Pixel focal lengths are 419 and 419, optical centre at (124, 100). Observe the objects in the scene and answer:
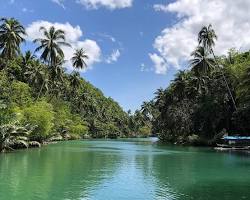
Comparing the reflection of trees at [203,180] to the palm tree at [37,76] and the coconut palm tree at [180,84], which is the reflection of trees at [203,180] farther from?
the coconut palm tree at [180,84]

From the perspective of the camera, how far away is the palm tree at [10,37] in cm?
5938

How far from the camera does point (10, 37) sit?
5912 centimetres

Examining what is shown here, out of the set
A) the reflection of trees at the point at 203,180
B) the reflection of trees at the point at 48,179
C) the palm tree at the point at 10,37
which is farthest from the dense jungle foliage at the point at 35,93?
the reflection of trees at the point at 203,180

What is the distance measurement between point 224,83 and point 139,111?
351 ft

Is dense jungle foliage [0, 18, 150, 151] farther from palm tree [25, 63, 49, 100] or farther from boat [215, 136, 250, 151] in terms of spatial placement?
boat [215, 136, 250, 151]

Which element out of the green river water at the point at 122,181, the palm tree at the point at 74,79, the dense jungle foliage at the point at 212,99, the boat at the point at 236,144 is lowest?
the green river water at the point at 122,181

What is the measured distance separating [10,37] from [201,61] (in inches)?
1252

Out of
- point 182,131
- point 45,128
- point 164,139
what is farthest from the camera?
point 164,139

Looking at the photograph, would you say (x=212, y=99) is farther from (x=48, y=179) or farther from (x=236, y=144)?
(x=48, y=179)

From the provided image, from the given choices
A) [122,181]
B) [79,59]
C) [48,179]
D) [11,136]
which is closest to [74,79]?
[79,59]

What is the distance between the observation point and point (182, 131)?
77062 millimetres

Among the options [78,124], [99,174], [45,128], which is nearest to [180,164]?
[99,174]

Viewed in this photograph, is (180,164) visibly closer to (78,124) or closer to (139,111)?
(78,124)

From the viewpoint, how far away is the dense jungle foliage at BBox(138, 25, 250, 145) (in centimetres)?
5812
